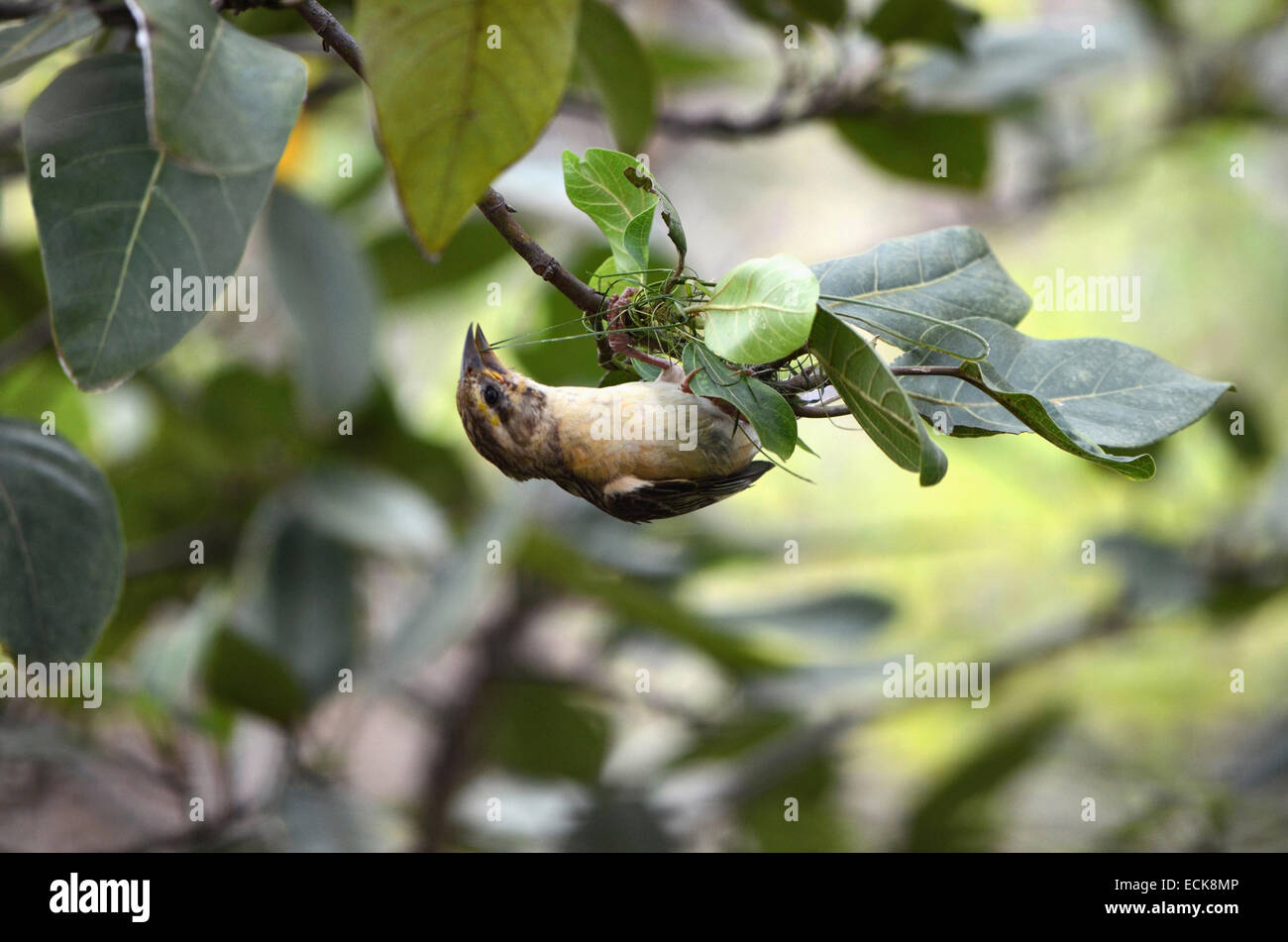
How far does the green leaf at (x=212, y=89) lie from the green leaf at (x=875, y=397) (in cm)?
26

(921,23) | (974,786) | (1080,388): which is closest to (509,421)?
(1080,388)

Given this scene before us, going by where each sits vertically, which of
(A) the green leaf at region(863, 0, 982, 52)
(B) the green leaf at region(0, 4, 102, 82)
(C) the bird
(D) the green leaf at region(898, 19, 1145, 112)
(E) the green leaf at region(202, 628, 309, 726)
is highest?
(D) the green leaf at region(898, 19, 1145, 112)

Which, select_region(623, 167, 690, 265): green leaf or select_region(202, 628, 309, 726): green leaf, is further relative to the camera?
select_region(202, 628, 309, 726): green leaf

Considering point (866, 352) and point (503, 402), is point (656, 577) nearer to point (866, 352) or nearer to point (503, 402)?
point (503, 402)

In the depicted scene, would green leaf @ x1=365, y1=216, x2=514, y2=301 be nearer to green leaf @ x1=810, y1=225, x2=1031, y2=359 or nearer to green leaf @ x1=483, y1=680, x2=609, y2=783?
green leaf @ x1=483, y1=680, x2=609, y2=783

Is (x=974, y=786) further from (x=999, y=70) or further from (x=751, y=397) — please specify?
(x=751, y=397)

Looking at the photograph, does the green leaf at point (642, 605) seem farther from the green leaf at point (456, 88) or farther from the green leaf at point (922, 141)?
the green leaf at point (456, 88)

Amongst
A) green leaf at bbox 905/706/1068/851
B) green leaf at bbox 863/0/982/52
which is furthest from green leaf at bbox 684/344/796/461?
Result: green leaf at bbox 905/706/1068/851

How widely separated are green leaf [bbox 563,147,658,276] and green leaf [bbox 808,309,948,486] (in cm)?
9

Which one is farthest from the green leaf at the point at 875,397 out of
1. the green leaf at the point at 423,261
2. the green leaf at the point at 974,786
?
the green leaf at the point at 974,786

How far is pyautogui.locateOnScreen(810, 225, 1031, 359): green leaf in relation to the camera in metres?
0.49

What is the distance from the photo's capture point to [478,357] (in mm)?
574

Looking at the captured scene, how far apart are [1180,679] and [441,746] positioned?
2.09 m
